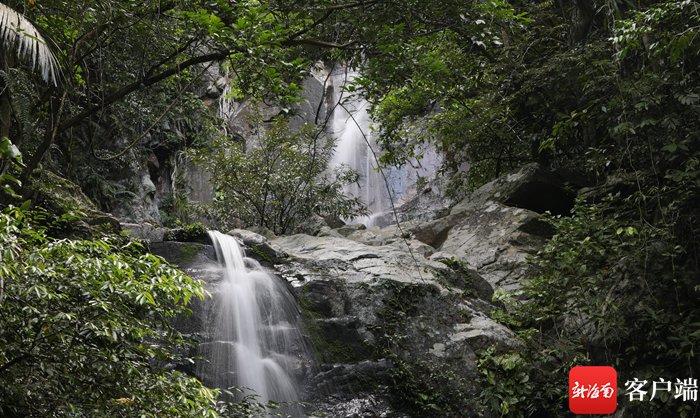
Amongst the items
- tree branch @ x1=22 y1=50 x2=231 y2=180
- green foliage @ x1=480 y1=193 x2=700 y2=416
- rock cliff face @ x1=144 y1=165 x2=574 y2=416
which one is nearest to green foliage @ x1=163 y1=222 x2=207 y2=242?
rock cliff face @ x1=144 y1=165 x2=574 y2=416

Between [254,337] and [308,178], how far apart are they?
1830 mm

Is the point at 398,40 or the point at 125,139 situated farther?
the point at 125,139

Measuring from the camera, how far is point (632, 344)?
534cm

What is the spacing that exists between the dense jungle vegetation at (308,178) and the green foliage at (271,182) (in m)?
3.41

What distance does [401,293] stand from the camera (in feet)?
23.4

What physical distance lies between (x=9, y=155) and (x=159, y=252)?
13.5ft

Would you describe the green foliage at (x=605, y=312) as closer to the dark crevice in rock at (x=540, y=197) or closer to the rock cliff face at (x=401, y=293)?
the rock cliff face at (x=401, y=293)

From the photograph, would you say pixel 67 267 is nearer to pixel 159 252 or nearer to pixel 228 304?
pixel 228 304

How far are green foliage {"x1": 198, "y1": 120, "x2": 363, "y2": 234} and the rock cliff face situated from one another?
8.15 ft

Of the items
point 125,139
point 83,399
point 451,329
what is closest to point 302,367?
point 451,329

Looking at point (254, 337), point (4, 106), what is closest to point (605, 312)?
point (254, 337)

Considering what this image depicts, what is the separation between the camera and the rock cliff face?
20.2 feet

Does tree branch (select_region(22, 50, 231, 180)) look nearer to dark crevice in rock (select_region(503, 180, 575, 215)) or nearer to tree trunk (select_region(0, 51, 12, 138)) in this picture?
tree trunk (select_region(0, 51, 12, 138))

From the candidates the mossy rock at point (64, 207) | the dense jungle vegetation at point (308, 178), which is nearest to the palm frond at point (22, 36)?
the dense jungle vegetation at point (308, 178)
